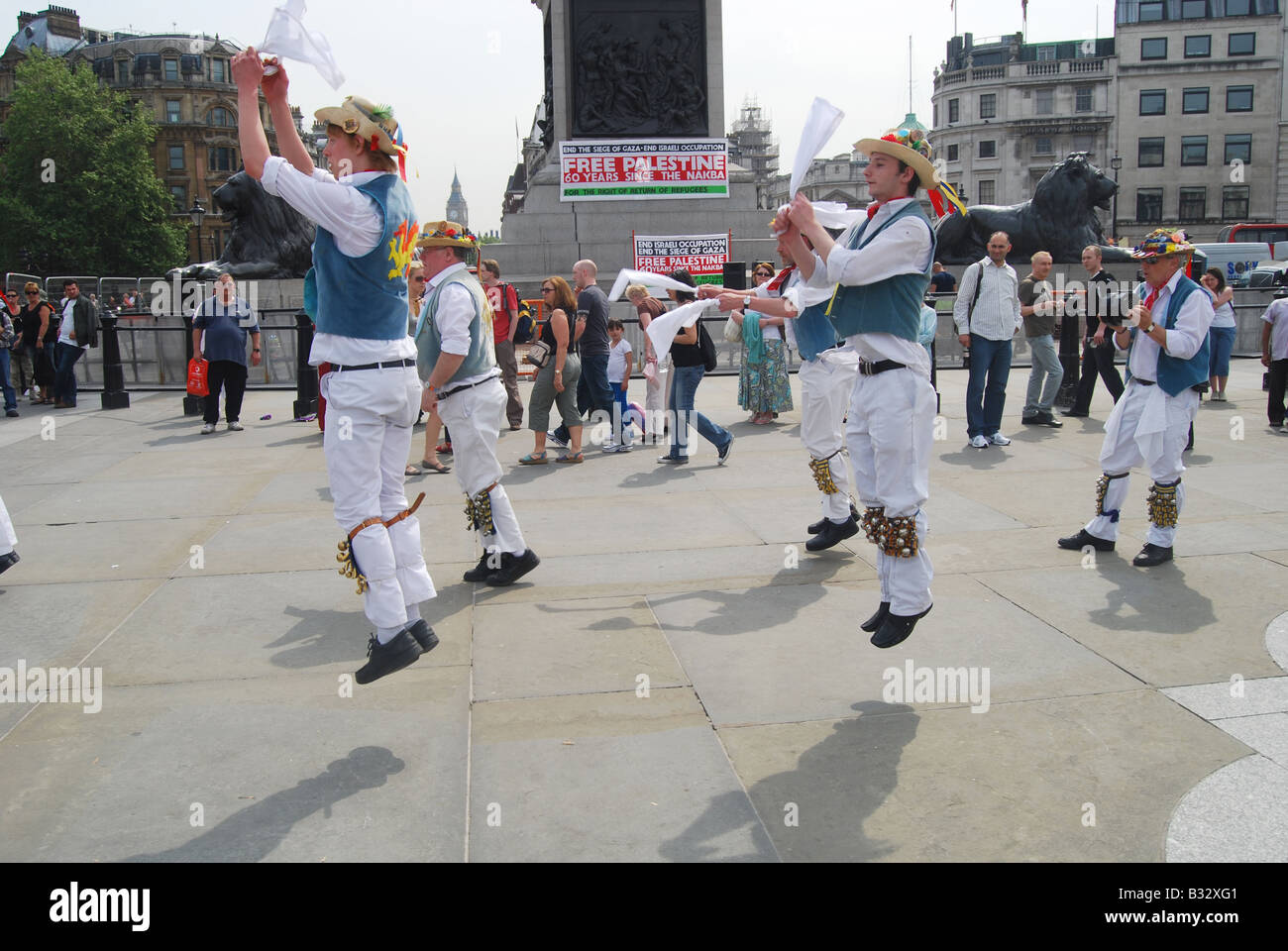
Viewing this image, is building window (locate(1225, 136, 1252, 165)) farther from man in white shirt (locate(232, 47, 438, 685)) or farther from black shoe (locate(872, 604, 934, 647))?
man in white shirt (locate(232, 47, 438, 685))

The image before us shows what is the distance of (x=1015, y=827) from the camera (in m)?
3.27

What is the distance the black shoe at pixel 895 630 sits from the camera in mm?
4383

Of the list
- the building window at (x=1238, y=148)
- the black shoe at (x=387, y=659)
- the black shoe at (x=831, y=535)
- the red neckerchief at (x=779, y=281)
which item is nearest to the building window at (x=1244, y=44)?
the building window at (x=1238, y=148)

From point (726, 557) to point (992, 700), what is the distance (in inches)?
98.3

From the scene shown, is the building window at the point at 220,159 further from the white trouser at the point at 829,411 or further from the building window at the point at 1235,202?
the white trouser at the point at 829,411

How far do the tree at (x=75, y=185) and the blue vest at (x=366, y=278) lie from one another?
65.4m

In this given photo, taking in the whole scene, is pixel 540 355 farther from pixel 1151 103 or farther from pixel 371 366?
pixel 1151 103

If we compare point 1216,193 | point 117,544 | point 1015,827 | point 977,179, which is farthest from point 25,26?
point 1015,827

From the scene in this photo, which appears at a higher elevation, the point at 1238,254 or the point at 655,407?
the point at 1238,254

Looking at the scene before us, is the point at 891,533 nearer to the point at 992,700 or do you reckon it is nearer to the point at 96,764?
the point at 992,700

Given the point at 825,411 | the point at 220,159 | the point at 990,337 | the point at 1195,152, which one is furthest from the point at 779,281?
the point at 220,159

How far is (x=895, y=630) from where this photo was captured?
442cm

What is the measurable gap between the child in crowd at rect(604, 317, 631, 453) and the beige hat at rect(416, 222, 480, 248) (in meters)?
4.96

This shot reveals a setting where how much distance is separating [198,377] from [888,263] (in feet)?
33.3
